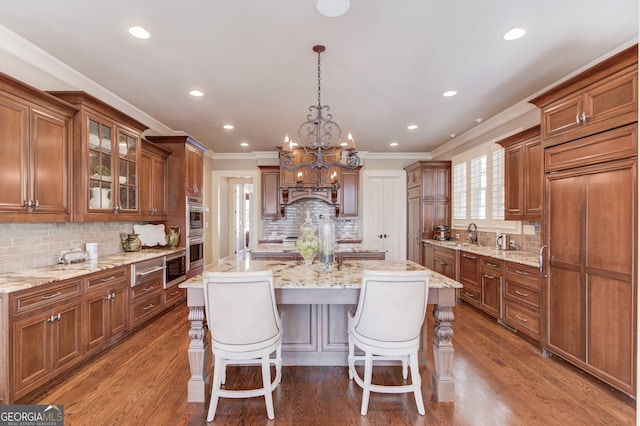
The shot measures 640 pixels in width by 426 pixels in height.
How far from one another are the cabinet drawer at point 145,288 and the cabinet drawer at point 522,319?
417 cm

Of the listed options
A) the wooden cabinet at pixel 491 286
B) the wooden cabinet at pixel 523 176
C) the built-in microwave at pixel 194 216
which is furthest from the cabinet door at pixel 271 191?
the wooden cabinet at pixel 523 176

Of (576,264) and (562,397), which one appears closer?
(562,397)

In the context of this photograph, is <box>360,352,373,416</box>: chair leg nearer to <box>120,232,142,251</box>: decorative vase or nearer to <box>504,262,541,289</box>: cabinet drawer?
<box>504,262,541,289</box>: cabinet drawer

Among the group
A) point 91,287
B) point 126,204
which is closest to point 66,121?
point 126,204

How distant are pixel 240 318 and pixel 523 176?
139 inches

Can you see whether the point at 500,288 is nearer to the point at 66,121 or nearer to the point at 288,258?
the point at 288,258

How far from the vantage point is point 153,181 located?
4102mm

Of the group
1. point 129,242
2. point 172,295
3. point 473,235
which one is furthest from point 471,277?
point 129,242

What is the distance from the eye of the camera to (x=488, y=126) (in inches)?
176

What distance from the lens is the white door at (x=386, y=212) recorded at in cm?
664

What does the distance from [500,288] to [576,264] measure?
3.75 ft

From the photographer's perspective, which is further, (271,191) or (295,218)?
(295,218)

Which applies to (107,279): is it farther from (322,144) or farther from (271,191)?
(322,144)

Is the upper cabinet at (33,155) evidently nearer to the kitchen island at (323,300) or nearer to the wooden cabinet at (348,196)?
the kitchen island at (323,300)
